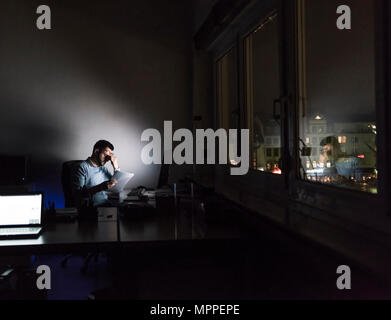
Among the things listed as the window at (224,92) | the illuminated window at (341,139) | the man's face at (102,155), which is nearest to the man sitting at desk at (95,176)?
the man's face at (102,155)

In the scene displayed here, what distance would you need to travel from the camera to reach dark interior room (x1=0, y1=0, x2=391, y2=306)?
1.63 m

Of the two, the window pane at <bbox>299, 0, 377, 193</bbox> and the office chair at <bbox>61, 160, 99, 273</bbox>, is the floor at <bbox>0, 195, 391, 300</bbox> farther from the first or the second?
the office chair at <bbox>61, 160, 99, 273</bbox>

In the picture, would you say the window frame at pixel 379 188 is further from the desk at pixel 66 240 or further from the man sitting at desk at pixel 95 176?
the man sitting at desk at pixel 95 176

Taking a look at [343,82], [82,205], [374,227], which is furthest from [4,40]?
[374,227]

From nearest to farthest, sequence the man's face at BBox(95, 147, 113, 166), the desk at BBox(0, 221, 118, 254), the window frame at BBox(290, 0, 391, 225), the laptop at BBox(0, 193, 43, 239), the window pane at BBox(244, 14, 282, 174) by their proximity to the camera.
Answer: the window frame at BBox(290, 0, 391, 225) → the desk at BBox(0, 221, 118, 254) → the laptop at BBox(0, 193, 43, 239) → the window pane at BBox(244, 14, 282, 174) → the man's face at BBox(95, 147, 113, 166)

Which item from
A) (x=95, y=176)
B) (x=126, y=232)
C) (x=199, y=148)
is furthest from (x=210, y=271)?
(x=199, y=148)

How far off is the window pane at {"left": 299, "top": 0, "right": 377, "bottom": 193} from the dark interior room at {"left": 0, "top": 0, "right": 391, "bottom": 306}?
0.5 inches

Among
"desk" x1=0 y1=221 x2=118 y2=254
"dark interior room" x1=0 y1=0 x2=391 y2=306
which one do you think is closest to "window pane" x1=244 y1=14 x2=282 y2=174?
"dark interior room" x1=0 y1=0 x2=391 y2=306

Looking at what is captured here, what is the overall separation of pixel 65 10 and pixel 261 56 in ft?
10.5

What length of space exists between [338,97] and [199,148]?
10.1 feet

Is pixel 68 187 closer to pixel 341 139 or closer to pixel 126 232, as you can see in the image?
pixel 126 232

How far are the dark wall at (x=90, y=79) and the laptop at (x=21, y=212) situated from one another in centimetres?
287

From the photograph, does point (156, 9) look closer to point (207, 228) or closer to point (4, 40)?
point (4, 40)

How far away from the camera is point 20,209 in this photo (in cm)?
245
